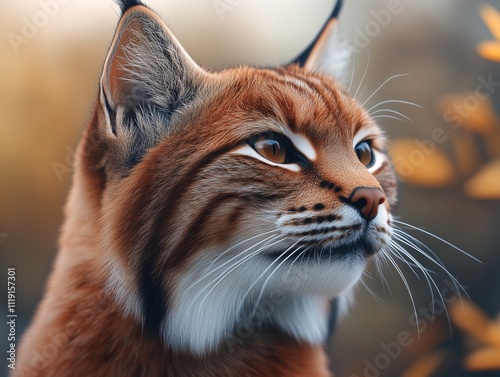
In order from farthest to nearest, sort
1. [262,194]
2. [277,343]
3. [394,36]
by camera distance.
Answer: [394,36], [277,343], [262,194]

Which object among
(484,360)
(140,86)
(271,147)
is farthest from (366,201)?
(484,360)

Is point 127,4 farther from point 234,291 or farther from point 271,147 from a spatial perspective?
point 234,291

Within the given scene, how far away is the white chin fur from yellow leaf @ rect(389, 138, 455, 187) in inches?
34.5

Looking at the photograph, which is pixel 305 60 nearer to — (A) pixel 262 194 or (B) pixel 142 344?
(A) pixel 262 194

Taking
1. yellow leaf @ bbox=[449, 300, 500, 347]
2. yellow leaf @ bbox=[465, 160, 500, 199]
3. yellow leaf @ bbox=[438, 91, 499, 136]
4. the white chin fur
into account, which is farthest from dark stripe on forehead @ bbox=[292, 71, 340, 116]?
yellow leaf @ bbox=[449, 300, 500, 347]

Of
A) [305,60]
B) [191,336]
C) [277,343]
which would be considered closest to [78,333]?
[191,336]

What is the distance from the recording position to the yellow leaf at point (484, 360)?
275 centimetres

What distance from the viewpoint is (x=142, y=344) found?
1858 mm

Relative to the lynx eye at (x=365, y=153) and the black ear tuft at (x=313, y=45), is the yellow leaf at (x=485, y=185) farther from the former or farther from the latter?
the black ear tuft at (x=313, y=45)

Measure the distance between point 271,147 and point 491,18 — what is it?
158 cm

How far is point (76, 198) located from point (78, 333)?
1.53 feet

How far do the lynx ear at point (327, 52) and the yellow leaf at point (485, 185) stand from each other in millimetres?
854

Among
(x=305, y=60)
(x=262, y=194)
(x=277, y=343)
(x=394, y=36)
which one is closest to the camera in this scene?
(x=262, y=194)

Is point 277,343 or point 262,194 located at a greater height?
point 262,194
